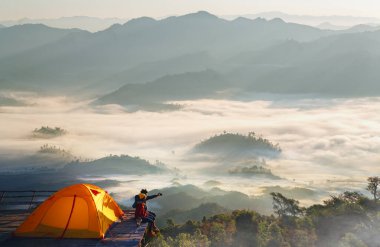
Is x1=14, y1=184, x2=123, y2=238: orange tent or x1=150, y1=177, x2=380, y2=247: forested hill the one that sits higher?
x1=14, y1=184, x2=123, y2=238: orange tent

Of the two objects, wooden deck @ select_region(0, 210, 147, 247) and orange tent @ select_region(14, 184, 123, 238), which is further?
orange tent @ select_region(14, 184, 123, 238)

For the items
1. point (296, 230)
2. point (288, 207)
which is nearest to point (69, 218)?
point (296, 230)

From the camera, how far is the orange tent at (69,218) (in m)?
20.4

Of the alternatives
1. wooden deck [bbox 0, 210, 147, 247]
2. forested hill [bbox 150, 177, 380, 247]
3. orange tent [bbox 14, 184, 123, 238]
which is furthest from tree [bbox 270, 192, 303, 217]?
orange tent [bbox 14, 184, 123, 238]

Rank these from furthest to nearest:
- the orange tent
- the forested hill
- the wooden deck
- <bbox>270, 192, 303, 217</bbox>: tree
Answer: <bbox>270, 192, 303, 217</bbox>: tree → the forested hill → the orange tent → the wooden deck

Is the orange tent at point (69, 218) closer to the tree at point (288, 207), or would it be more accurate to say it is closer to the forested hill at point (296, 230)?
the forested hill at point (296, 230)

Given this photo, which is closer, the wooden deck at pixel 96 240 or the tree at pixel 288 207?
the wooden deck at pixel 96 240

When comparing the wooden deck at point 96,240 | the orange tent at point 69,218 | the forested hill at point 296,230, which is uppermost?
the orange tent at point 69,218

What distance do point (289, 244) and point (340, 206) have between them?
53.8ft

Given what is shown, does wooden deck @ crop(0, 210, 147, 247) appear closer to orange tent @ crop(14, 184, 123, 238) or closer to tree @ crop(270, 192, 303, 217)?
orange tent @ crop(14, 184, 123, 238)

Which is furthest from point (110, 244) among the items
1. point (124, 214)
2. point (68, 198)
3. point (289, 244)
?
point (289, 244)

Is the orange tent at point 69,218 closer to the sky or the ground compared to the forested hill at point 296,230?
closer to the sky

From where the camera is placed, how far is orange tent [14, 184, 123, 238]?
2042cm

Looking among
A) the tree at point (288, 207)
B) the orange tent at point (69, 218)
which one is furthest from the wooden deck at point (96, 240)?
the tree at point (288, 207)
